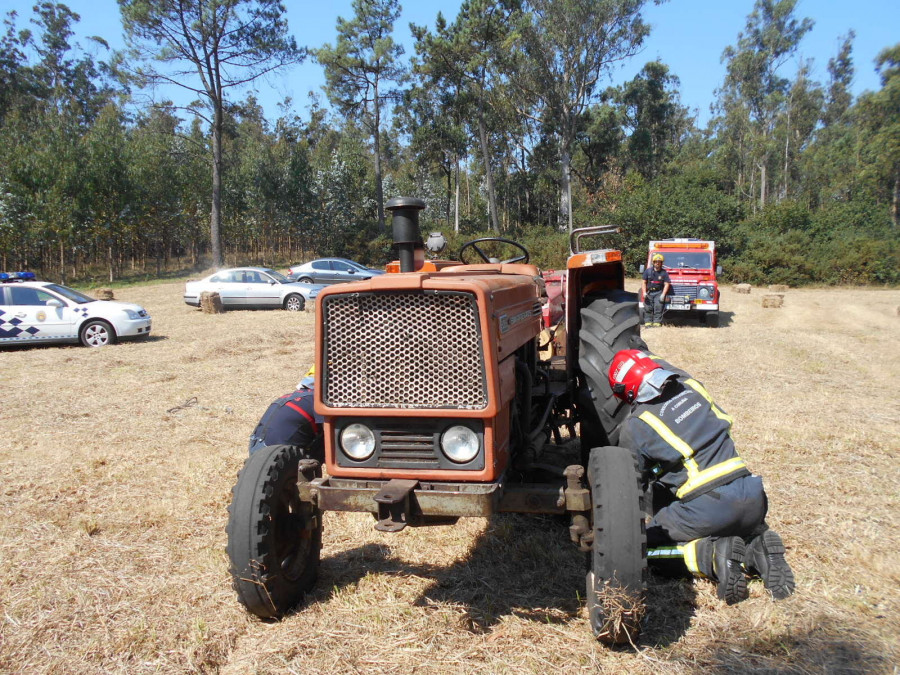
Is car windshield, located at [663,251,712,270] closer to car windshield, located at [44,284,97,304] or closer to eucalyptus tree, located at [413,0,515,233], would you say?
car windshield, located at [44,284,97,304]

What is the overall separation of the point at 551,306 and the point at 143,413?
236 inches

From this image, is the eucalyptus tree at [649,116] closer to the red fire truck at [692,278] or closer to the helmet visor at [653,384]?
the red fire truck at [692,278]

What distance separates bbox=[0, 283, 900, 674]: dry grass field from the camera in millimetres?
2834

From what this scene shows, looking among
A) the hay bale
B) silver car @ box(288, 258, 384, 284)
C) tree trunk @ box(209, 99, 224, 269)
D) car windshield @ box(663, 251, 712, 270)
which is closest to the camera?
car windshield @ box(663, 251, 712, 270)

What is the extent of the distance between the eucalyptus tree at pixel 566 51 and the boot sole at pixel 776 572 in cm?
2787

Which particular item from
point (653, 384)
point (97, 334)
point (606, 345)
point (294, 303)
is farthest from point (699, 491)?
point (294, 303)

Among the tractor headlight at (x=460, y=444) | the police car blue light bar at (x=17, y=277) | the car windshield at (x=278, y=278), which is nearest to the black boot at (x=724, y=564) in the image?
the tractor headlight at (x=460, y=444)

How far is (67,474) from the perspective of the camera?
5.20m

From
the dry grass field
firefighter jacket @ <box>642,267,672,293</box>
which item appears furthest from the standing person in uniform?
the dry grass field

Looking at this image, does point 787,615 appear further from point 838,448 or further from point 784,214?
point 784,214

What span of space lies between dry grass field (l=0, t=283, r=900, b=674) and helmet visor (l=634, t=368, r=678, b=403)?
1028mm

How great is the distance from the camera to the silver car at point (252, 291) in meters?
17.8

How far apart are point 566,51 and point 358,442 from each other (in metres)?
32.3

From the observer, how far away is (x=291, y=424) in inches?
153
